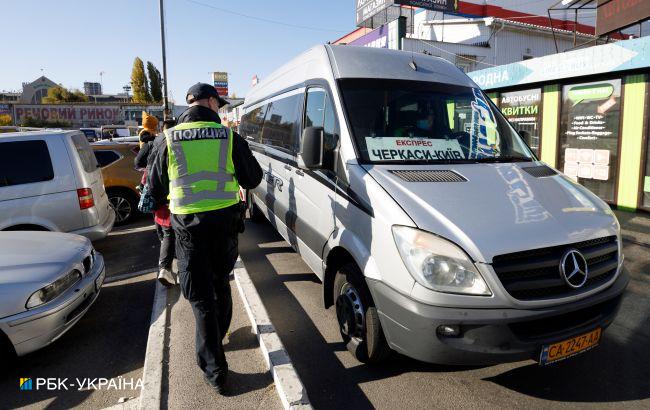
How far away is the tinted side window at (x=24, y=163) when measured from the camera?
521 centimetres

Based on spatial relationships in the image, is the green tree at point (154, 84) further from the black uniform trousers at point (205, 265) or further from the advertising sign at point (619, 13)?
the black uniform trousers at point (205, 265)

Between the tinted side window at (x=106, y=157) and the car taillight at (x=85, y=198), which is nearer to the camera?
the car taillight at (x=85, y=198)

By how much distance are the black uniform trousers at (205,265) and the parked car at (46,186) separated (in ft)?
11.5

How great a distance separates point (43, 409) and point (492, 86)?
34.1 ft

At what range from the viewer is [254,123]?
7.10 meters

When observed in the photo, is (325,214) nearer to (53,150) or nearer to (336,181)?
(336,181)

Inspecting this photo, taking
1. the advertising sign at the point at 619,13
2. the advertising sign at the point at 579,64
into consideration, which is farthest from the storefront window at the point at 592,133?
the advertising sign at the point at 619,13

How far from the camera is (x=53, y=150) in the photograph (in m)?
5.48

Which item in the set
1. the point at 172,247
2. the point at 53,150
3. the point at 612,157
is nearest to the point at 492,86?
the point at 612,157

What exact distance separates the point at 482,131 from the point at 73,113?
60342 millimetres

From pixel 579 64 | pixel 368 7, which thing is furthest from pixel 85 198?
pixel 368 7

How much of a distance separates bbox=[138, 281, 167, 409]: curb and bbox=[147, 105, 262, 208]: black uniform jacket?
1.22m

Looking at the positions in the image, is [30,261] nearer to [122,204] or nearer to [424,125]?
[424,125]

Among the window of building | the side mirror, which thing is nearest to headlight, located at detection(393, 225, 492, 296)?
the side mirror
